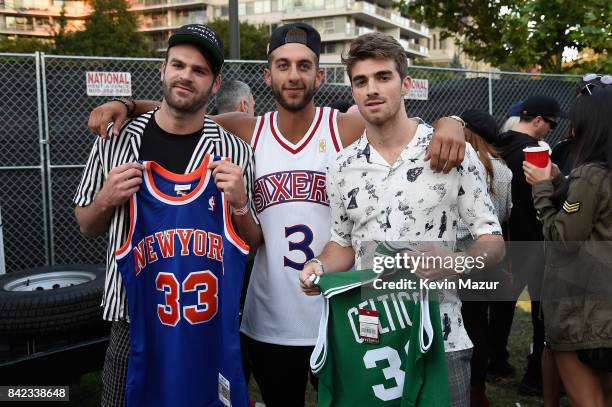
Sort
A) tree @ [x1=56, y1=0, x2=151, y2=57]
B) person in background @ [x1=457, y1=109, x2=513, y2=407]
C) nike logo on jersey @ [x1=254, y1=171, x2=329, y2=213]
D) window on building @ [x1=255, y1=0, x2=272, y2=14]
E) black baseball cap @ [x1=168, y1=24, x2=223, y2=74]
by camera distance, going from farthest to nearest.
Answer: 1. window on building @ [x1=255, y1=0, x2=272, y2=14]
2. tree @ [x1=56, y1=0, x2=151, y2=57]
3. person in background @ [x1=457, y1=109, x2=513, y2=407]
4. nike logo on jersey @ [x1=254, y1=171, x2=329, y2=213]
5. black baseball cap @ [x1=168, y1=24, x2=223, y2=74]

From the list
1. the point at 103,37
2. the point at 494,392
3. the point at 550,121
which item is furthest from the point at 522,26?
the point at 103,37

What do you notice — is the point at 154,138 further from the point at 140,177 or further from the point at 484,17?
the point at 484,17

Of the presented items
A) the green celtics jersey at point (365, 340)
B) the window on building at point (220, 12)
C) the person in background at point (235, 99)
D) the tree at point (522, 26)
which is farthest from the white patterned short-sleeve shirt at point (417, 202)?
the window on building at point (220, 12)

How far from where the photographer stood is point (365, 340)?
7.41 feet

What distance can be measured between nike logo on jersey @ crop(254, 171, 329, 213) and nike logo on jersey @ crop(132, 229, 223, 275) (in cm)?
36

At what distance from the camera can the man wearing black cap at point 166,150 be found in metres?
2.47

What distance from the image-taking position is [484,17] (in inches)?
497

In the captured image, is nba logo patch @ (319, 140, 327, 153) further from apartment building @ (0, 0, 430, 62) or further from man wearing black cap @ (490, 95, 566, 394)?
apartment building @ (0, 0, 430, 62)

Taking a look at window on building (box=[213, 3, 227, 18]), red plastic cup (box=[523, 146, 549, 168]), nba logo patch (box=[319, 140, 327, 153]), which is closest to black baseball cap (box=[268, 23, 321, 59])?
nba logo patch (box=[319, 140, 327, 153])

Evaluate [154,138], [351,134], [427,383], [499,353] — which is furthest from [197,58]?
[499,353]

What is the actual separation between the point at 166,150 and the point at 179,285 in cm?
63

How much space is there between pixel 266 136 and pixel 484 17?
11472mm

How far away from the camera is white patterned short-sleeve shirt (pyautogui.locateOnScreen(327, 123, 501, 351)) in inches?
89.9

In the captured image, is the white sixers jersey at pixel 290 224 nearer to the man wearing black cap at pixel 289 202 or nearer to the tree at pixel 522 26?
the man wearing black cap at pixel 289 202
